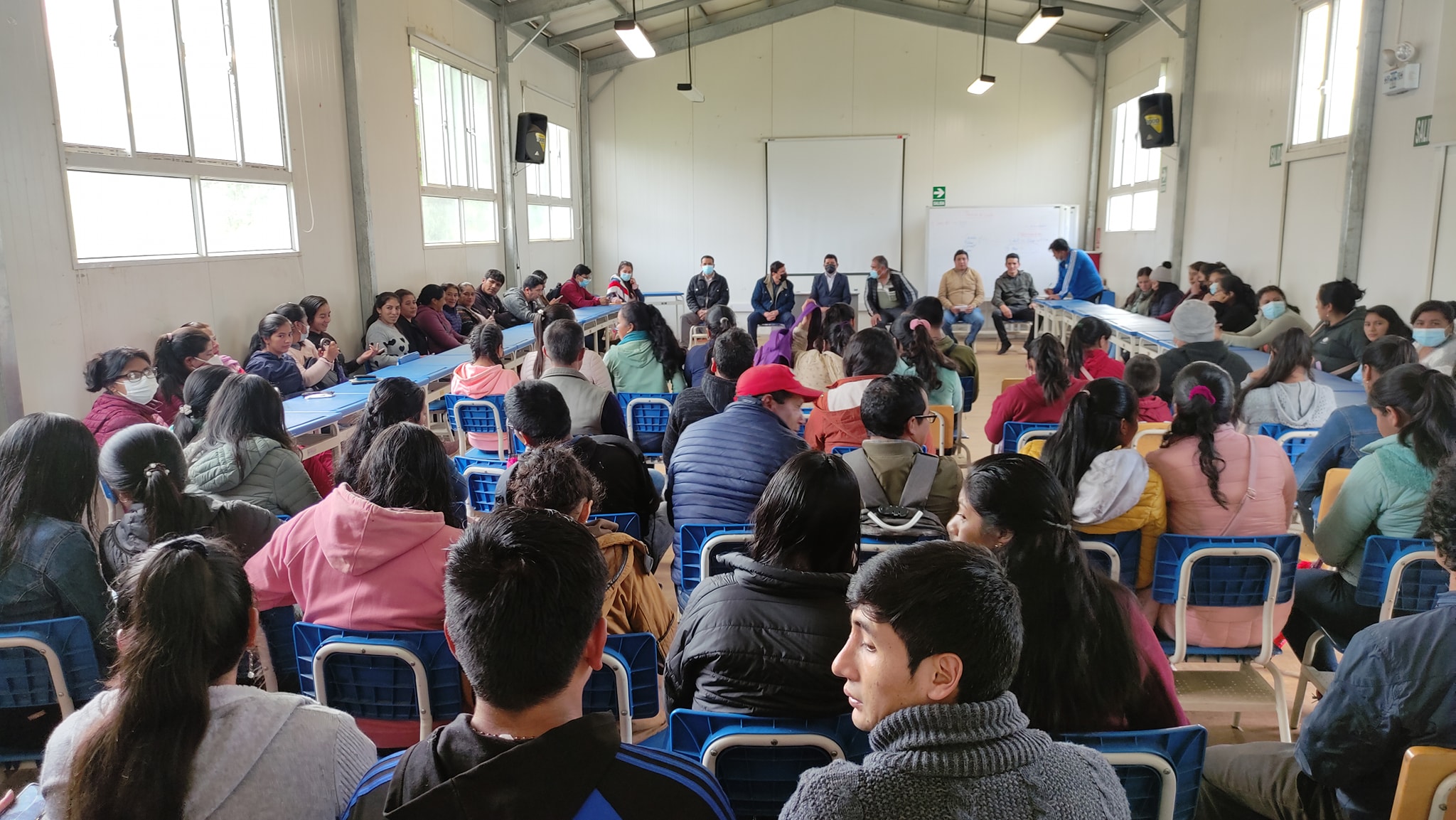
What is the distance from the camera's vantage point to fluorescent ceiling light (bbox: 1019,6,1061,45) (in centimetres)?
826

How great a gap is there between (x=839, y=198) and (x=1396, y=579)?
36.4ft

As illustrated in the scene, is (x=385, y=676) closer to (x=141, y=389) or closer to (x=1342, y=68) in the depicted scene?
(x=141, y=389)

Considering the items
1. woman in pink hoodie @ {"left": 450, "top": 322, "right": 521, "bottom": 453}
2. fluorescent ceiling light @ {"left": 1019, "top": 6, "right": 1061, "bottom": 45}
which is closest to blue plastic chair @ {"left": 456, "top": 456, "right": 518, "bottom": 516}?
woman in pink hoodie @ {"left": 450, "top": 322, "right": 521, "bottom": 453}

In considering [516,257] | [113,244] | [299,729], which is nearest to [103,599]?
[299,729]

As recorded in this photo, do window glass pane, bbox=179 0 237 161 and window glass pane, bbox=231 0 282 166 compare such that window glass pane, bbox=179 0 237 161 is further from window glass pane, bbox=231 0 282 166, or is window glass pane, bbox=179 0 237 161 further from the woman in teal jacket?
the woman in teal jacket

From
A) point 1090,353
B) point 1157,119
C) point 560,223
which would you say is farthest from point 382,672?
point 560,223

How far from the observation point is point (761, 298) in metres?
11.5

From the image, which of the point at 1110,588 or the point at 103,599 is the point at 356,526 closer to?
the point at 103,599

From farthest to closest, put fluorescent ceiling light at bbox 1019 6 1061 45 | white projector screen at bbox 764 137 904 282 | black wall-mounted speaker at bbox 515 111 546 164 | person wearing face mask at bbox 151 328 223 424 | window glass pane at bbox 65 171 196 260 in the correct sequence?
white projector screen at bbox 764 137 904 282 < black wall-mounted speaker at bbox 515 111 546 164 < fluorescent ceiling light at bbox 1019 6 1061 45 < window glass pane at bbox 65 171 196 260 < person wearing face mask at bbox 151 328 223 424

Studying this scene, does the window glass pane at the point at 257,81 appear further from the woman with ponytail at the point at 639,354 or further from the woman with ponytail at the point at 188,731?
the woman with ponytail at the point at 188,731

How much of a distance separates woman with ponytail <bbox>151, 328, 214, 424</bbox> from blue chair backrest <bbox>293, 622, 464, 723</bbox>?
3039 mm

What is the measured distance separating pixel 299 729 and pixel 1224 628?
2.29m

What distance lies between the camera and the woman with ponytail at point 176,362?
172 inches

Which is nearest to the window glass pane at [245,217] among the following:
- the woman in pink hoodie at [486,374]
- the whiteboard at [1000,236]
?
the woman in pink hoodie at [486,374]
